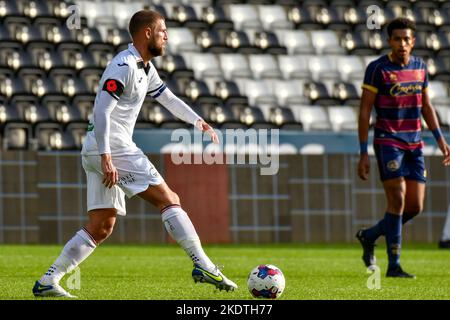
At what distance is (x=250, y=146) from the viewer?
16.1 metres

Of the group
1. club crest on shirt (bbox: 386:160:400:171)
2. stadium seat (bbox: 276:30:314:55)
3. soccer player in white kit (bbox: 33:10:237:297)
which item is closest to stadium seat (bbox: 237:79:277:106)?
stadium seat (bbox: 276:30:314:55)

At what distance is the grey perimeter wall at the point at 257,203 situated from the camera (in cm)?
1575

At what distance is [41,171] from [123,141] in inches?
380

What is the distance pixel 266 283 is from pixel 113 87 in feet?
4.85

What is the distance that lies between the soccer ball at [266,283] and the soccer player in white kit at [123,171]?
0.13 metres

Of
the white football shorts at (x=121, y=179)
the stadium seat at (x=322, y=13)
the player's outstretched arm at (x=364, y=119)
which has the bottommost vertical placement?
the white football shorts at (x=121, y=179)

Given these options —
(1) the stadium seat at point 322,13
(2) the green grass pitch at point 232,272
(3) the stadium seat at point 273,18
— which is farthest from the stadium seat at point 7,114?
(1) the stadium seat at point 322,13

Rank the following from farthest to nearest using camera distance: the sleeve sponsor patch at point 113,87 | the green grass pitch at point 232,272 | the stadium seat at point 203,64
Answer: the stadium seat at point 203,64 < the green grass pitch at point 232,272 < the sleeve sponsor patch at point 113,87

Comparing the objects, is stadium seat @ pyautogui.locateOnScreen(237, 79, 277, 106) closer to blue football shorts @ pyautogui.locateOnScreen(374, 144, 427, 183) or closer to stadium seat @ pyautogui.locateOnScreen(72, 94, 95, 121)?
stadium seat @ pyautogui.locateOnScreen(72, 94, 95, 121)

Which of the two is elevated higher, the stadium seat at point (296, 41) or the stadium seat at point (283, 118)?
the stadium seat at point (296, 41)

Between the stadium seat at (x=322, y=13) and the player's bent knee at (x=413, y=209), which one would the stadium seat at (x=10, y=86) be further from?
the player's bent knee at (x=413, y=209)

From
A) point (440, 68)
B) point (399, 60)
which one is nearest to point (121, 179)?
point (399, 60)

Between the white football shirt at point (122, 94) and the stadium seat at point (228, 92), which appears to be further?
the stadium seat at point (228, 92)
